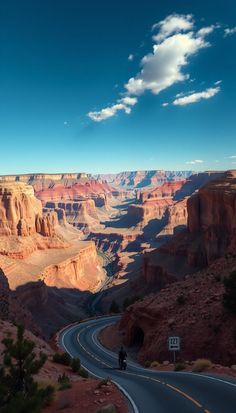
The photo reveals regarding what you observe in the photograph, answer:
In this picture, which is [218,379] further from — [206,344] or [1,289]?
[1,289]

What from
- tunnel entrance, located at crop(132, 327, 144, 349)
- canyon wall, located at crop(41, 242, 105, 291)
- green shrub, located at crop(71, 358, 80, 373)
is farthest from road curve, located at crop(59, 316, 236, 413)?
canyon wall, located at crop(41, 242, 105, 291)

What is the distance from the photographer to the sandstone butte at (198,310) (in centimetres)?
2728

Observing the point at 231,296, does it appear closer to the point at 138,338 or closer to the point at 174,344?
the point at 174,344

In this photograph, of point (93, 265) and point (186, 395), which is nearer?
point (186, 395)

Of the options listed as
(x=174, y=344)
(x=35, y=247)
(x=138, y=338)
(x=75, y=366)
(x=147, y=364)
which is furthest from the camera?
(x=35, y=247)

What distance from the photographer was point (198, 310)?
31.4 meters

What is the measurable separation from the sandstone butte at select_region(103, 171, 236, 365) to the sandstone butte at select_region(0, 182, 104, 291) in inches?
1348

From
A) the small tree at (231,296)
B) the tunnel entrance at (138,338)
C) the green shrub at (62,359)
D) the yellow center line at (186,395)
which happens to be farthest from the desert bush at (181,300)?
the yellow center line at (186,395)

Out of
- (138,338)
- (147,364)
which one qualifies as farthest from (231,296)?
(138,338)

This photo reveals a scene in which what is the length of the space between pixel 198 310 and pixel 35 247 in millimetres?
77696

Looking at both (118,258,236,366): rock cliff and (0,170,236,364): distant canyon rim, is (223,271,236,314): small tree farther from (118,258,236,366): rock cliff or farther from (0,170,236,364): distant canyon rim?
(0,170,236,364): distant canyon rim

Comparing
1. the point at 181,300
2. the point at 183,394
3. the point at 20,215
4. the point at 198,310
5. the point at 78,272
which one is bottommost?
the point at 78,272

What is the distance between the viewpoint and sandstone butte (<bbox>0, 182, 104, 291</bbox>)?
9206 centimetres

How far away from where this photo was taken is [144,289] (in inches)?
3265
